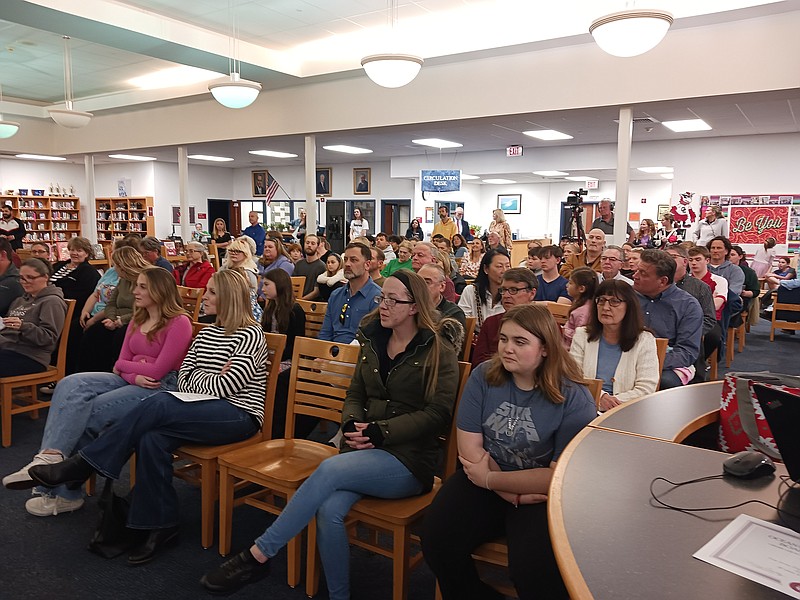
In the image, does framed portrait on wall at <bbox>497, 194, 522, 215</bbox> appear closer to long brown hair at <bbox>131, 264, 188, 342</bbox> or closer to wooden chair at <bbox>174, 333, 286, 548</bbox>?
long brown hair at <bbox>131, 264, 188, 342</bbox>

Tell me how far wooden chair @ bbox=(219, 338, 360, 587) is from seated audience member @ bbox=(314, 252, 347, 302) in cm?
303

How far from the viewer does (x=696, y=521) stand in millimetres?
1323

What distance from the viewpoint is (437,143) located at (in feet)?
40.4

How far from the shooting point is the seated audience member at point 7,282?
452cm

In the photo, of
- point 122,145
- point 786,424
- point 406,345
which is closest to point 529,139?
point 122,145

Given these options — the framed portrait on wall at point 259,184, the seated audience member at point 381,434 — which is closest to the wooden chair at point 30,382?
the seated audience member at point 381,434

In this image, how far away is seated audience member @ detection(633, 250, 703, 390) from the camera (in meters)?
3.54

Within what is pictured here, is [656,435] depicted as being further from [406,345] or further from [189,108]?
[189,108]

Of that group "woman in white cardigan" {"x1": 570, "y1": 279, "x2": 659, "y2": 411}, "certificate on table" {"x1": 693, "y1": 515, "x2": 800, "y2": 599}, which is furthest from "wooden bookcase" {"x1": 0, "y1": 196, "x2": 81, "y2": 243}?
"certificate on table" {"x1": 693, "y1": 515, "x2": 800, "y2": 599}

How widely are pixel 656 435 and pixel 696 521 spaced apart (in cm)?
56

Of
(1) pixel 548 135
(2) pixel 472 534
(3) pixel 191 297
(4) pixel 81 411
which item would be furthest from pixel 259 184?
(2) pixel 472 534

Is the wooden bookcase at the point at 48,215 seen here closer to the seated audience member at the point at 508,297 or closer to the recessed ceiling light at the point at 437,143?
the recessed ceiling light at the point at 437,143

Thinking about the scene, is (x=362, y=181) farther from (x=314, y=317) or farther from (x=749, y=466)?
(x=749, y=466)

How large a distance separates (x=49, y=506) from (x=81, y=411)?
533mm
